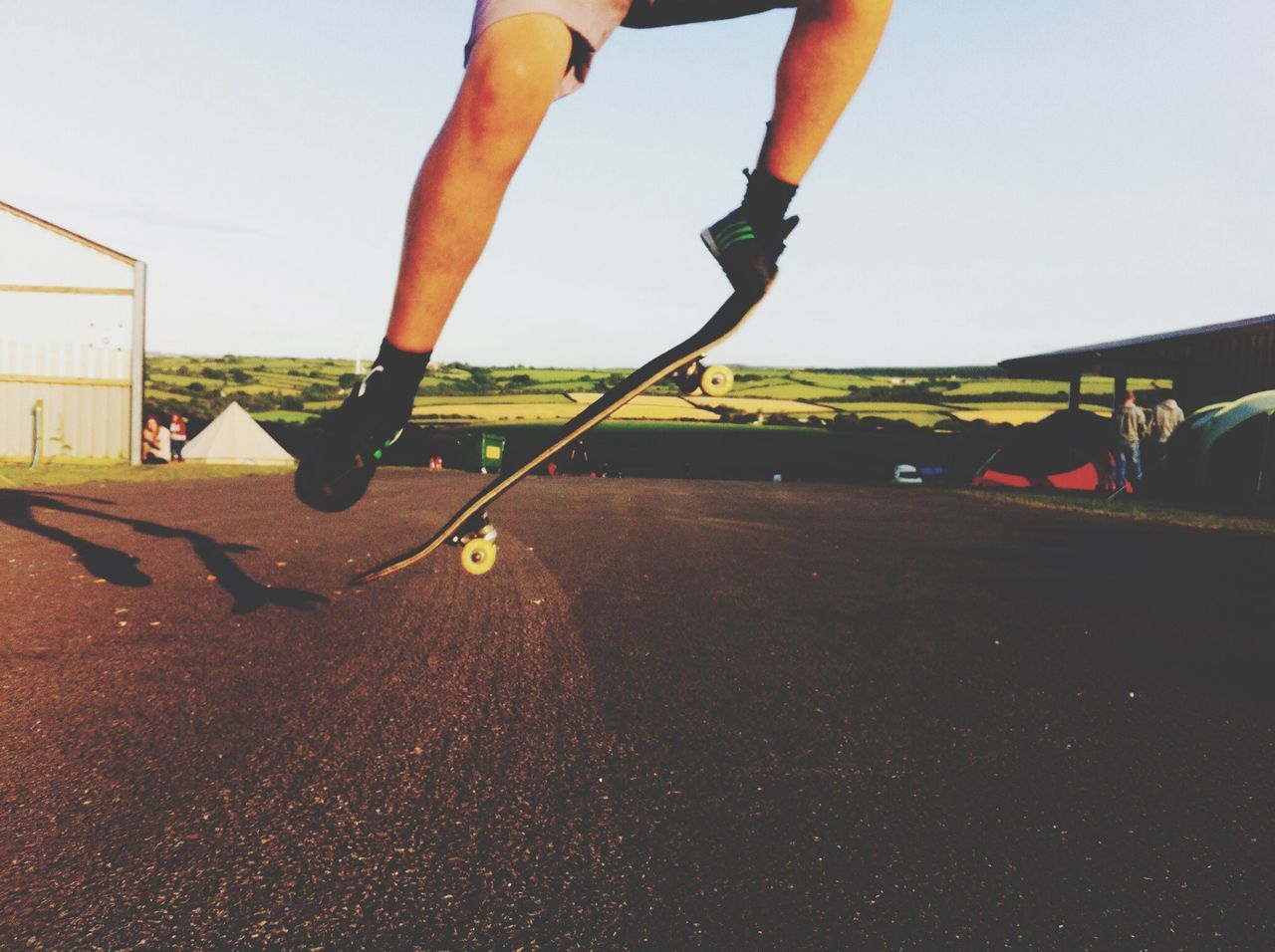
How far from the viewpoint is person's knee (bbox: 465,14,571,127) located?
4.36ft

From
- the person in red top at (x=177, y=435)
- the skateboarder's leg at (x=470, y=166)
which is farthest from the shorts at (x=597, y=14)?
the person in red top at (x=177, y=435)

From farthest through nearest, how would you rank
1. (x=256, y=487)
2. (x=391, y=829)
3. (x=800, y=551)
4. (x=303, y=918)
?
(x=256, y=487) → (x=800, y=551) → (x=391, y=829) → (x=303, y=918)

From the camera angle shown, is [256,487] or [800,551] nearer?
[800,551]

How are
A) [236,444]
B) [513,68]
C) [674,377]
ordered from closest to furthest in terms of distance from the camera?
1. [513,68]
2. [674,377]
3. [236,444]

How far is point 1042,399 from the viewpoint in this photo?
32.0 m

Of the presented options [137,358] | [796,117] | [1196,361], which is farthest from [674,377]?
[1196,361]

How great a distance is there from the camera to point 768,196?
5.71 ft

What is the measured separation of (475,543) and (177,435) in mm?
20746

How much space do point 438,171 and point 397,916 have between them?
1159 millimetres

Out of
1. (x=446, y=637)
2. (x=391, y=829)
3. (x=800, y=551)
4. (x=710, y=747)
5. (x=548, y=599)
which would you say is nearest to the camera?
(x=391, y=829)

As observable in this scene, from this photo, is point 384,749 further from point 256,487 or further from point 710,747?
point 256,487

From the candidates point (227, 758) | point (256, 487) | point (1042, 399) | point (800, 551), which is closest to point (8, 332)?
point (256, 487)

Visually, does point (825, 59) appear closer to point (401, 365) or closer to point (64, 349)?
point (401, 365)

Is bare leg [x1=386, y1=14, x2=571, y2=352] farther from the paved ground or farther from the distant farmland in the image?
the distant farmland
